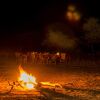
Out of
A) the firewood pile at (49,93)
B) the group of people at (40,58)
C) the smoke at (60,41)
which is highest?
the smoke at (60,41)

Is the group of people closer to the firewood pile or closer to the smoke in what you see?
the smoke

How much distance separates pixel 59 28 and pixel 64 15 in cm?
197

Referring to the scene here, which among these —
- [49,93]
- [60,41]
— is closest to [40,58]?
[60,41]

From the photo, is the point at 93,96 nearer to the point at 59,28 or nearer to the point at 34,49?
the point at 34,49

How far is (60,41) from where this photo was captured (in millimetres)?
31359

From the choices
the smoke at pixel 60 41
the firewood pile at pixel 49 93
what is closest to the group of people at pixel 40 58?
the smoke at pixel 60 41

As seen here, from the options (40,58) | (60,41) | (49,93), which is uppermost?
(60,41)

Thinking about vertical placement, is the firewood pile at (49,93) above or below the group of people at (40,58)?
below

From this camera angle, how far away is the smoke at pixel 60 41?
31.1m

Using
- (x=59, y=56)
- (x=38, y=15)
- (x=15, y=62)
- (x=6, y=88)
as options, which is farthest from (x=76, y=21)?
(x=6, y=88)

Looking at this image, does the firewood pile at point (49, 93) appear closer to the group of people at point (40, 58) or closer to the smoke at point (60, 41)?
the group of people at point (40, 58)

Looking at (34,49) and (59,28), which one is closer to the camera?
(34,49)

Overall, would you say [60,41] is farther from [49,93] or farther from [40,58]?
[49,93]

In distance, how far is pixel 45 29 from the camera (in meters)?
33.5
